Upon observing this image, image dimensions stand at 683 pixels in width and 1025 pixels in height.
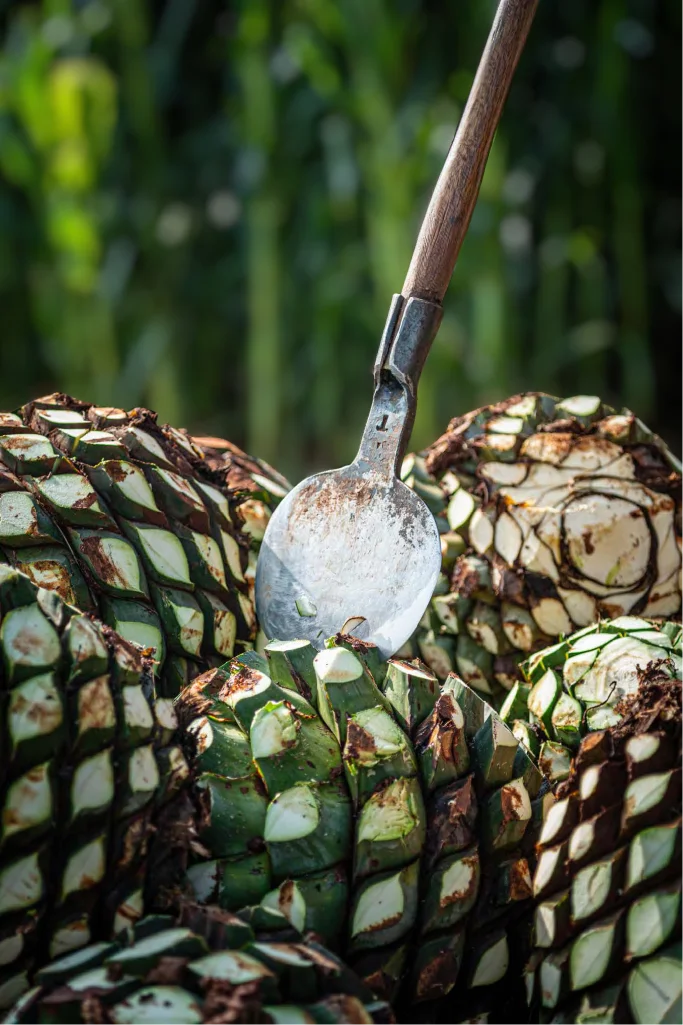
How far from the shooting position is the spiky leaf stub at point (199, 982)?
335 mm

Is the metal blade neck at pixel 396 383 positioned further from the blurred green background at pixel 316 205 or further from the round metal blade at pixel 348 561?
the blurred green background at pixel 316 205

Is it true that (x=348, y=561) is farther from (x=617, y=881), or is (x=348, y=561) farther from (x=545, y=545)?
(x=617, y=881)

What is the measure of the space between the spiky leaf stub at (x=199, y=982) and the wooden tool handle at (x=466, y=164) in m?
0.42

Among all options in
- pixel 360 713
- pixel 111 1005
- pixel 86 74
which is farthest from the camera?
pixel 86 74

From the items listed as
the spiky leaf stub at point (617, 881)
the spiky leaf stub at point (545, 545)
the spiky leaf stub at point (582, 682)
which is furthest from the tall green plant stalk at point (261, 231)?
the spiky leaf stub at point (617, 881)

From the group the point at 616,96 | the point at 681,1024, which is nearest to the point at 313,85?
the point at 616,96

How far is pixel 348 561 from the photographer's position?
61 cm

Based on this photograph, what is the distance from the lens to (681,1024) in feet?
1.28

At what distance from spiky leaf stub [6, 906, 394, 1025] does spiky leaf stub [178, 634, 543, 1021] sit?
0.04m

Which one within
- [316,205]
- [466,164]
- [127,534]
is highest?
[316,205]

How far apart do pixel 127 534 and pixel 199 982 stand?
275mm

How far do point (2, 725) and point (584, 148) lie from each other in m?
3.78

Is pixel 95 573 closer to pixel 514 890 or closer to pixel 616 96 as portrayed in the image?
pixel 514 890

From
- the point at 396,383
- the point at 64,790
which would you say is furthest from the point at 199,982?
Answer: the point at 396,383
